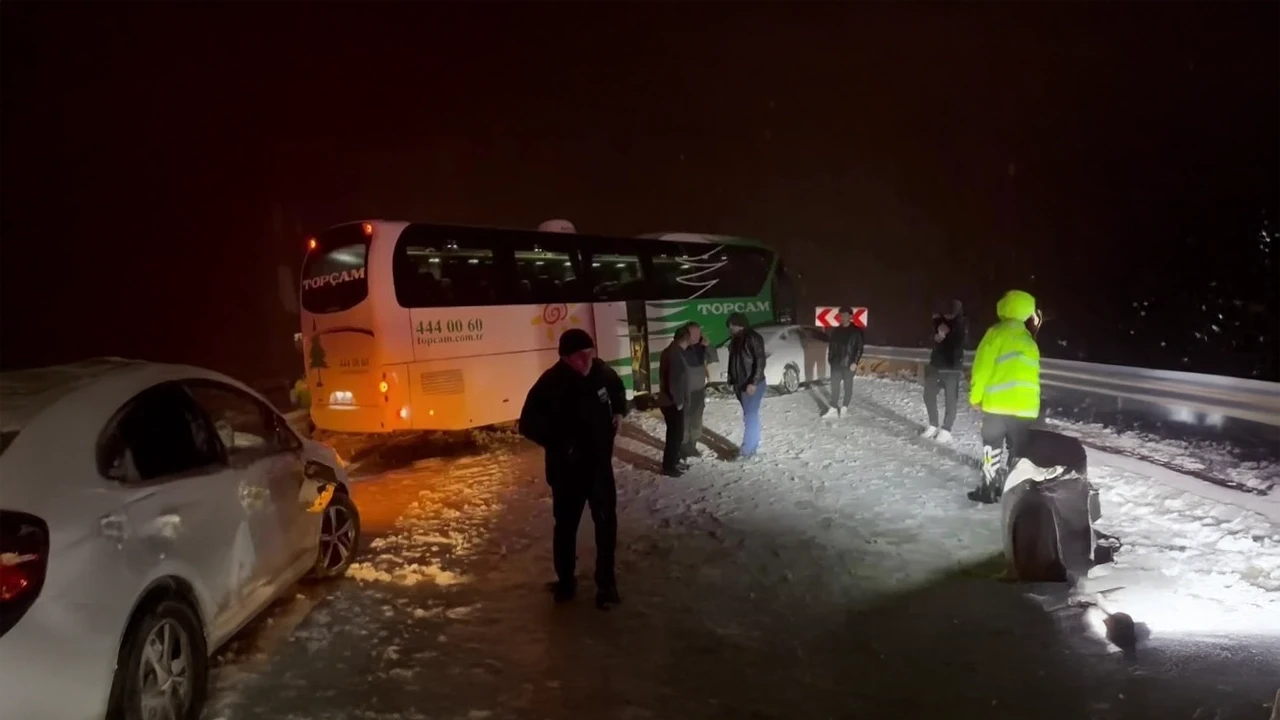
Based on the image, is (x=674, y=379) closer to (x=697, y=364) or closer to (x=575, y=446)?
(x=697, y=364)

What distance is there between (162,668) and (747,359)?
7.33 meters

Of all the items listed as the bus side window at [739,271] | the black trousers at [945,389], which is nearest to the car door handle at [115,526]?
the black trousers at [945,389]

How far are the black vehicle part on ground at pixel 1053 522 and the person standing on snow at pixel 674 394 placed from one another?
14.3ft

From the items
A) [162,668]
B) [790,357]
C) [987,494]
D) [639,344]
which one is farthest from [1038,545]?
[790,357]

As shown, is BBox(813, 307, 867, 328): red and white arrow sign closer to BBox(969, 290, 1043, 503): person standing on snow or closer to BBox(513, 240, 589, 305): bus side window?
BBox(513, 240, 589, 305): bus side window

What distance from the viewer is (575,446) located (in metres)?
5.75

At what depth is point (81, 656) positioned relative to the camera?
3438 millimetres

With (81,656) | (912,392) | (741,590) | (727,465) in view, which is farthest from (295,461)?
(912,392)

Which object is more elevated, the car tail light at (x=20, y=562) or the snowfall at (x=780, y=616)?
the car tail light at (x=20, y=562)

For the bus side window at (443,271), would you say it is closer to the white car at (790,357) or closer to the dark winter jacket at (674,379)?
the dark winter jacket at (674,379)

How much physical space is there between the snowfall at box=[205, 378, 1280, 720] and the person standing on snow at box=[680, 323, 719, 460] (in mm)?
1529

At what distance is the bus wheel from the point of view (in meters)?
17.0

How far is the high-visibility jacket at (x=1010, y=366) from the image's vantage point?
24.4 ft

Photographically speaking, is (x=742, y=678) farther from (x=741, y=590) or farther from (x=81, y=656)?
(x=81, y=656)
